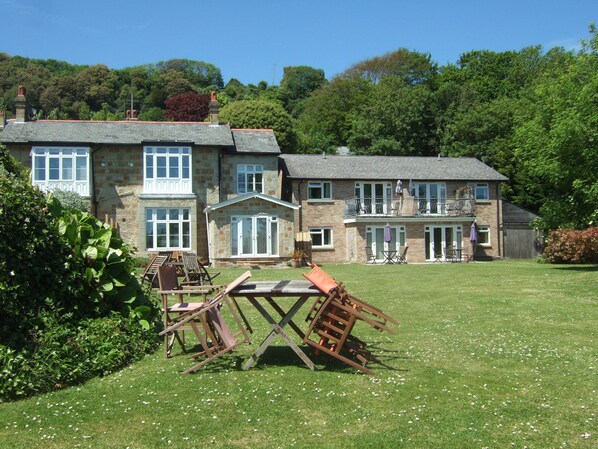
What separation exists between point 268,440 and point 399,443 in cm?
117

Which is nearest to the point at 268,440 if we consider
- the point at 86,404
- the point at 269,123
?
the point at 86,404

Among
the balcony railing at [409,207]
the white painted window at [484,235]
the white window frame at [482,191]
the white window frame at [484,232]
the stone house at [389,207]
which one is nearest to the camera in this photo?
the stone house at [389,207]

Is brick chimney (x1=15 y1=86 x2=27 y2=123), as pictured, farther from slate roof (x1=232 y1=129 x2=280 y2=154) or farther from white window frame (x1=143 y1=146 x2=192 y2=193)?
slate roof (x1=232 y1=129 x2=280 y2=154)

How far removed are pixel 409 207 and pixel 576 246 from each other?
939 centimetres

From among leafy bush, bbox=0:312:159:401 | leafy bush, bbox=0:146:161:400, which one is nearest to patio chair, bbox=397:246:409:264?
leafy bush, bbox=0:146:161:400

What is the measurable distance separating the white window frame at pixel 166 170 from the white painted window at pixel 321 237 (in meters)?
7.67

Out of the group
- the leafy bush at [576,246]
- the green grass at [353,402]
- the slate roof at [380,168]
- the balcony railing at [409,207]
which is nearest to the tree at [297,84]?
the slate roof at [380,168]

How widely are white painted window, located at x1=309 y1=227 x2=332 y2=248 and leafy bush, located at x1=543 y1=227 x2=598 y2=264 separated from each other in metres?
12.2

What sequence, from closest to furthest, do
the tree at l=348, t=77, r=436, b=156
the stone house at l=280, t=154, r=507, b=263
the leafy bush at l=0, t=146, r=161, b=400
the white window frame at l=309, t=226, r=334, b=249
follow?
the leafy bush at l=0, t=146, r=161, b=400 < the stone house at l=280, t=154, r=507, b=263 < the white window frame at l=309, t=226, r=334, b=249 < the tree at l=348, t=77, r=436, b=156

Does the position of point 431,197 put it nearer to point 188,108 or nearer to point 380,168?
point 380,168

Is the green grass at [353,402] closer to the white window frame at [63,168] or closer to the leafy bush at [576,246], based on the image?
the leafy bush at [576,246]

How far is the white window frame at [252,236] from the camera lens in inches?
1239

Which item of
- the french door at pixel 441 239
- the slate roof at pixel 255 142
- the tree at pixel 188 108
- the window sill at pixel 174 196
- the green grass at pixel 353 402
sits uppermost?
the tree at pixel 188 108

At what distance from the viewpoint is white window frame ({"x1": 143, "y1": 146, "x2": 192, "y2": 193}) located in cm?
3200
